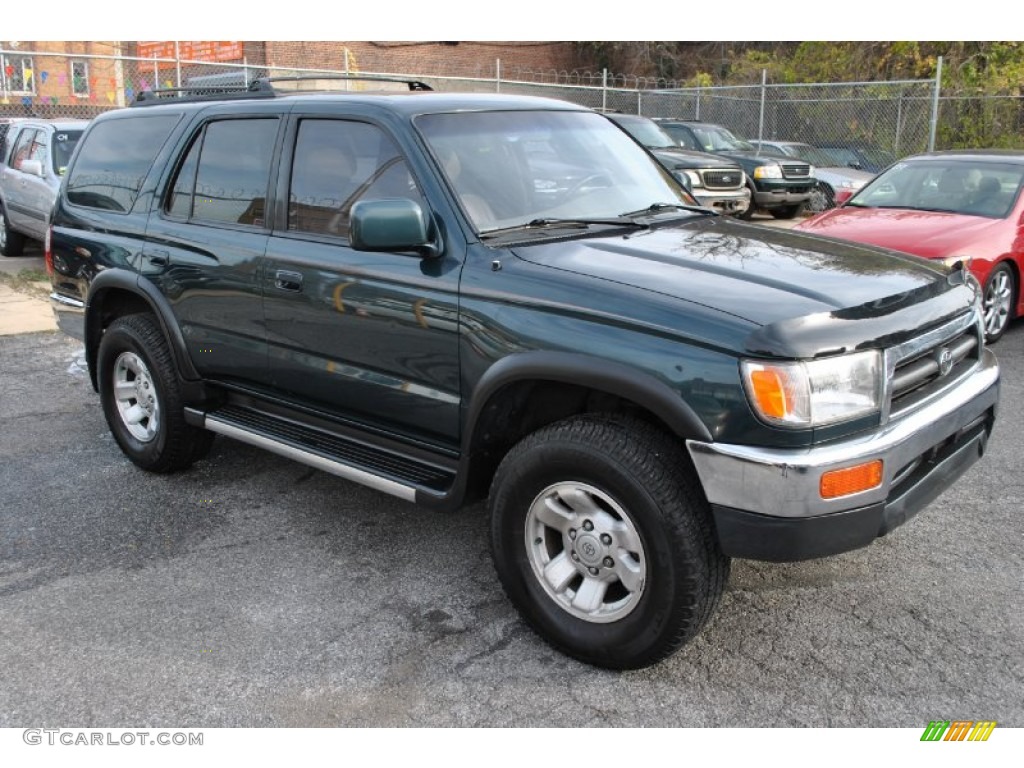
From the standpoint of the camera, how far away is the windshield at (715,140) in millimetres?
16250

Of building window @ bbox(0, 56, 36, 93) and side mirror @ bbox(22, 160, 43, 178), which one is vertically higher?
building window @ bbox(0, 56, 36, 93)

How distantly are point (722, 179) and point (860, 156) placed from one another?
642cm

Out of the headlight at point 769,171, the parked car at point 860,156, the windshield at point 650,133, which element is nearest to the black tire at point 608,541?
the windshield at point 650,133

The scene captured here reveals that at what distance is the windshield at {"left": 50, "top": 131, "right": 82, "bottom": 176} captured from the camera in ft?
36.6

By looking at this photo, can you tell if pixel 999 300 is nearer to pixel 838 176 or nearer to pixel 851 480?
pixel 851 480

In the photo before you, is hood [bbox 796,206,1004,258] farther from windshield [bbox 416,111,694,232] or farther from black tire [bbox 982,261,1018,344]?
windshield [bbox 416,111,694,232]

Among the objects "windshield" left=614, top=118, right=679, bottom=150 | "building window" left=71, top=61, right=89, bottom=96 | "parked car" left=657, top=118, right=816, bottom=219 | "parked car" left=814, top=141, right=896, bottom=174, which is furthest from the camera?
"building window" left=71, top=61, right=89, bottom=96

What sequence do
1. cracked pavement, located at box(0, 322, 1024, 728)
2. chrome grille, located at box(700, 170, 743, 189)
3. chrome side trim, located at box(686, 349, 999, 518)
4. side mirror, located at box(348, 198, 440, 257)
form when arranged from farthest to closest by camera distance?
chrome grille, located at box(700, 170, 743, 189)
side mirror, located at box(348, 198, 440, 257)
cracked pavement, located at box(0, 322, 1024, 728)
chrome side trim, located at box(686, 349, 999, 518)

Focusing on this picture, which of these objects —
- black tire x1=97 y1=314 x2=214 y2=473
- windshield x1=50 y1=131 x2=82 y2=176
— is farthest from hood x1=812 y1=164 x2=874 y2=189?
black tire x1=97 y1=314 x2=214 y2=473

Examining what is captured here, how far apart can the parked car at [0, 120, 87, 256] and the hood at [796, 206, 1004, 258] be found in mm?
8240

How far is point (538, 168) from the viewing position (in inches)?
157

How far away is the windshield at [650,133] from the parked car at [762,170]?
71 centimetres

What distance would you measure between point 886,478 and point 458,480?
1.48 meters

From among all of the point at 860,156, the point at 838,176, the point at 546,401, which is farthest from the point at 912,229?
the point at 860,156
